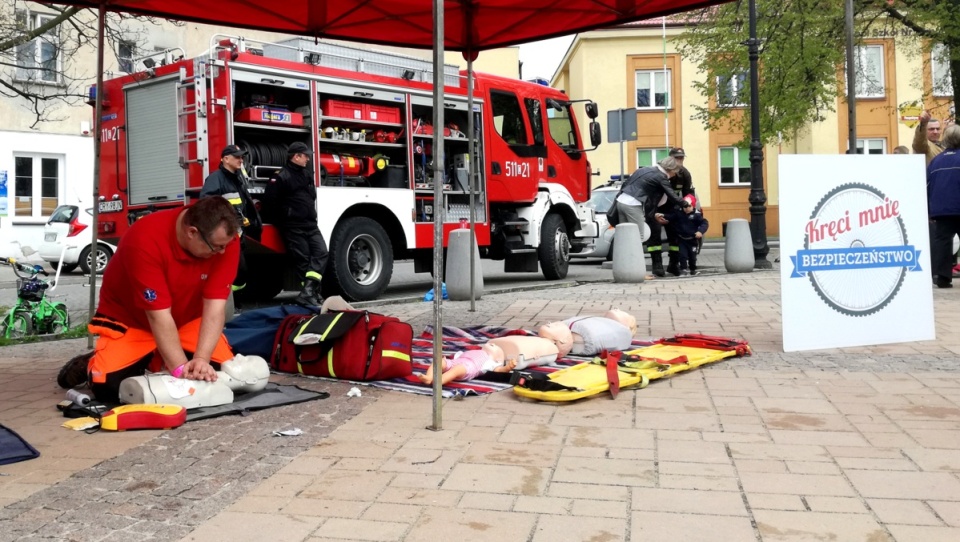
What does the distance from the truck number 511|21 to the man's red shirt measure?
876 cm

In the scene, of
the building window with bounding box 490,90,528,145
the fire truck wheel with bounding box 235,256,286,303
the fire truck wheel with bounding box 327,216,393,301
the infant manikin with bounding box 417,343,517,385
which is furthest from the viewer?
the building window with bounding box 490,90,528,145

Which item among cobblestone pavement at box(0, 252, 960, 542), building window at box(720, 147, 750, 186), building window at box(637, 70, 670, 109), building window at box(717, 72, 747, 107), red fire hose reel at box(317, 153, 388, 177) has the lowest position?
cobblestone pavement at box(0, 252, 960, 542)

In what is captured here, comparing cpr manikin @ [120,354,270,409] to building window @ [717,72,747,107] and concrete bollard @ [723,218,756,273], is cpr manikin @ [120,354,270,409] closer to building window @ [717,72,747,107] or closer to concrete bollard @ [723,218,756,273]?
concrete bollard @ [723,218,756,273]

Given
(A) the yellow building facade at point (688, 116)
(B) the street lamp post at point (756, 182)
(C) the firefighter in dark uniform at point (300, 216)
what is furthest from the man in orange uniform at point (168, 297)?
(A) the yellow building facade at point (688, 116)

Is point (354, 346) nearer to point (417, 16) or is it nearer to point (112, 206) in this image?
point (417, 16)

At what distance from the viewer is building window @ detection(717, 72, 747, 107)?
25.2m

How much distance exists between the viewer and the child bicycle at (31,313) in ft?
27.5

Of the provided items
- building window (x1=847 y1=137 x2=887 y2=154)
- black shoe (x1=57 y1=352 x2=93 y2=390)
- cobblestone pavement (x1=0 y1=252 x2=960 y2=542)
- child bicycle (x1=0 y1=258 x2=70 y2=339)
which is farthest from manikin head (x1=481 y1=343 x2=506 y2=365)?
building window (x1=847 y1=137 x2=887 y2=154)

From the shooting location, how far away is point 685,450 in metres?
3.94

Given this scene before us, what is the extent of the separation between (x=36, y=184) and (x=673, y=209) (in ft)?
63.7

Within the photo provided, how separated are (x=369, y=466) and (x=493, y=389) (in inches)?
65.3

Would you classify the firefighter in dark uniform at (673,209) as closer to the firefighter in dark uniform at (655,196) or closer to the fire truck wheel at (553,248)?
the firefighter in dark uniform at (655,196)

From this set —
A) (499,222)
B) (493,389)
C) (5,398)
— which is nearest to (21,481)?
(5,398)

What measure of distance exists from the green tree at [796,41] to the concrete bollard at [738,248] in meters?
7.72
